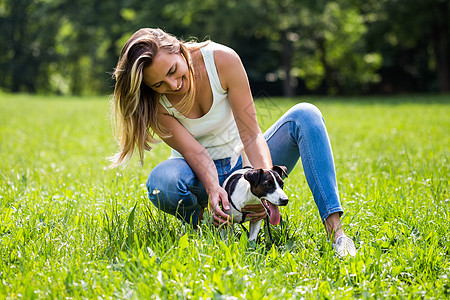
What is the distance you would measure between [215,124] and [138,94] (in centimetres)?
54

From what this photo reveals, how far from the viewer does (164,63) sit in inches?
103

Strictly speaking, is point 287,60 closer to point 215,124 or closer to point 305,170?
point 215,124

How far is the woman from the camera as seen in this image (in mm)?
2619

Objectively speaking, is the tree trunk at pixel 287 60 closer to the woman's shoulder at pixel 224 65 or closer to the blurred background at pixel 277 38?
the blurred background at pixel 277 38

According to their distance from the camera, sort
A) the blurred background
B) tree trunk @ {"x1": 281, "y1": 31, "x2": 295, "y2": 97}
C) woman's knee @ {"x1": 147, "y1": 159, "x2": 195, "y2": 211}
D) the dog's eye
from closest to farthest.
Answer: the dog's eye, woman's knee @ {"x1": 147, "y1": 159, "x2": 195, "y2": 211}, the blurred background, tree trunk @ {"x1": 281, "y1": 31, "x2": 295, "y2": 97}

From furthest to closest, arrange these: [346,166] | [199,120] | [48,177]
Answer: [346,166] < [48,177] < [199,120]

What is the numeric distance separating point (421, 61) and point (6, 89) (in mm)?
34947

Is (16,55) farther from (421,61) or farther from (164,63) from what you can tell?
(164,63)

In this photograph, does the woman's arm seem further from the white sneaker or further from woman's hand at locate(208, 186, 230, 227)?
the white sneaker

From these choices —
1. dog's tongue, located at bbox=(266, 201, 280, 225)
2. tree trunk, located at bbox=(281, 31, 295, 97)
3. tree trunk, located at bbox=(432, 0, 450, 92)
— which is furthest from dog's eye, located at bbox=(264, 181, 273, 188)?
tree trunk, located at bbox=(281, 31, 295, 97)

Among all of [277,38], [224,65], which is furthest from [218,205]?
[277,38]

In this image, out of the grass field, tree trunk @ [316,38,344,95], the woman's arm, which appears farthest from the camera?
tree trunk @ [316,38,344,95]

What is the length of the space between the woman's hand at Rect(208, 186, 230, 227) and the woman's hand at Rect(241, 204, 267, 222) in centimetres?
10

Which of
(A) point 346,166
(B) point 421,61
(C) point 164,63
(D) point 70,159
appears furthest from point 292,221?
(B) point 421,61
